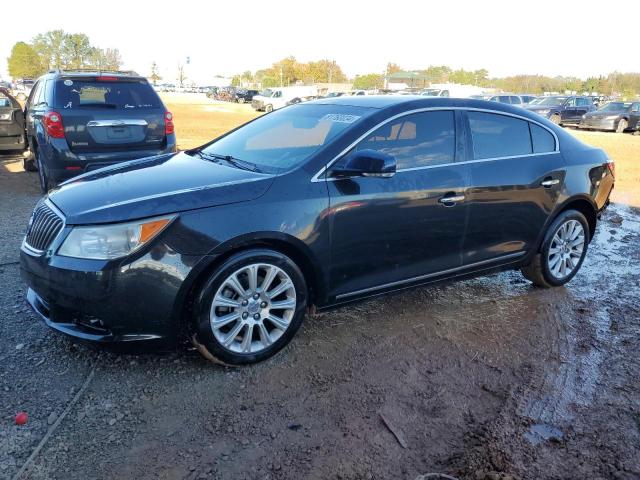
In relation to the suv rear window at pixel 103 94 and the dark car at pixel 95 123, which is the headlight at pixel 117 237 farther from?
the suv rear window at pixel 103 94

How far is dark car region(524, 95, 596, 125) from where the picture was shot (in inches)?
1056

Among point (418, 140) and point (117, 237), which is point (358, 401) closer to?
point (117, 237)

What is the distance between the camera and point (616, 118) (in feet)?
79.3

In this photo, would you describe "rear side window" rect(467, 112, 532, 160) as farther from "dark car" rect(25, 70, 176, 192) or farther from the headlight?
"dark car" rect(25, 70, 176, 192)

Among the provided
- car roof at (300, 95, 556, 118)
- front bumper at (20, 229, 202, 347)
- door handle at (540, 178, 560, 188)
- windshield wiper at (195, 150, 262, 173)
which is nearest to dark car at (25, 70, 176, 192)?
windshield wiper at (195, 150, 262, 173)

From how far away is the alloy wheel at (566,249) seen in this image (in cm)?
495

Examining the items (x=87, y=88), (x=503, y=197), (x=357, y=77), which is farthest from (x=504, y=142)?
(x=357, y=77)

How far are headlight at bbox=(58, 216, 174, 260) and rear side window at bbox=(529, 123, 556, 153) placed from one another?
3.16 meters

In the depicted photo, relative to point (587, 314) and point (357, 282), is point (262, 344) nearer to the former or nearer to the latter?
point (357, 282)

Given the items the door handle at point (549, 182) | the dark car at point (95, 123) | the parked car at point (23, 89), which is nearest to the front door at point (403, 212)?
the door handle at point (549, 182)

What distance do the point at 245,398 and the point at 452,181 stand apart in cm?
212

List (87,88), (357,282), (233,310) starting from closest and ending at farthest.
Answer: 1. (233,310)
2. (357,282)
3. (87,88)

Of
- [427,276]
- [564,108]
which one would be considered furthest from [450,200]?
[564,108]

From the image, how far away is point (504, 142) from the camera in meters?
4.49
